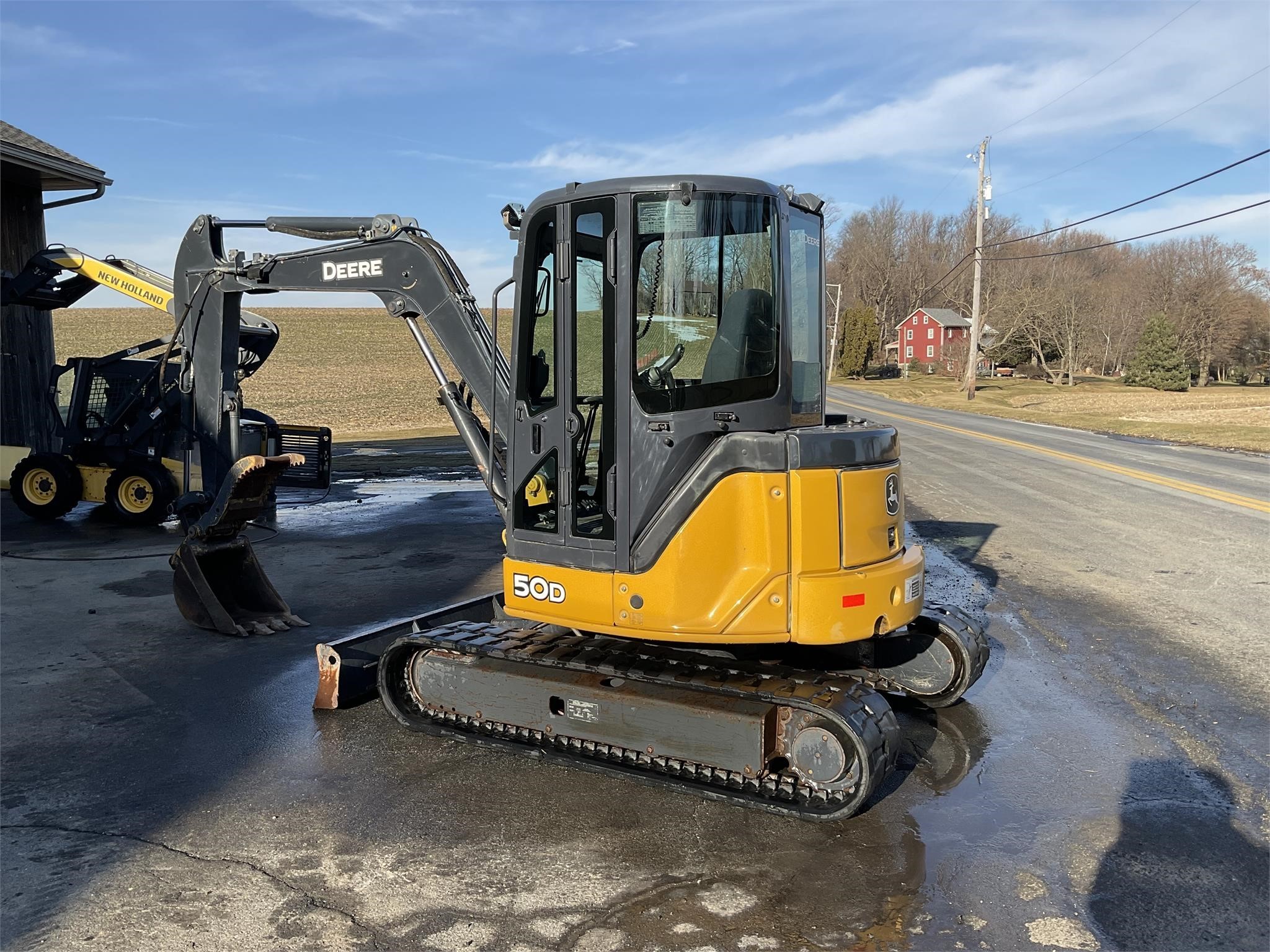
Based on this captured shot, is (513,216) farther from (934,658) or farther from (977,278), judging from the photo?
(977,278)

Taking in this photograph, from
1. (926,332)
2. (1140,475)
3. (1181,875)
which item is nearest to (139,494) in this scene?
(1181,875)

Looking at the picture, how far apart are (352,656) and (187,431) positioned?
351 centimetres

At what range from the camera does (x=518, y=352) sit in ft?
17.4

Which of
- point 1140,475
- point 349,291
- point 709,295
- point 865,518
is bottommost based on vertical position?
point 1140,475

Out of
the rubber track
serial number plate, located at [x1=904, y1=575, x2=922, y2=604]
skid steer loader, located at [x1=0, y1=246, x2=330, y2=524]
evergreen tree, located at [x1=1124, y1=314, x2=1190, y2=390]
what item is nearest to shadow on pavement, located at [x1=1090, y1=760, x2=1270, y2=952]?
the rubber track

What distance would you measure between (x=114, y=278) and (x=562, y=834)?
10904 millimetres

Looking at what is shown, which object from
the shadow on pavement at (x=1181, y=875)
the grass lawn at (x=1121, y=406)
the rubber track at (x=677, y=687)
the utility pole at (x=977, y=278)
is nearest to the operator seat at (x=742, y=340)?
the rubber track at (x=677, y=687)

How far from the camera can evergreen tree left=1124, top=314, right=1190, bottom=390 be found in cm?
5534

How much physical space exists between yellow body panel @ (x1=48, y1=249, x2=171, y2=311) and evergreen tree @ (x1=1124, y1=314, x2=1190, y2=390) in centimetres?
5601

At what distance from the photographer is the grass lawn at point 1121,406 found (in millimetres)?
24609

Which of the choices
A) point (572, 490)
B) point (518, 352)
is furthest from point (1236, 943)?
point (518, 352)

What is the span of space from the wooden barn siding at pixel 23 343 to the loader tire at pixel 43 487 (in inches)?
154

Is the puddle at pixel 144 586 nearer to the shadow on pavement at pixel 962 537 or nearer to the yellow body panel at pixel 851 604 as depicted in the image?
the yellow body panel at pixel 851 604

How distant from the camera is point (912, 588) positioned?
5277 mm
